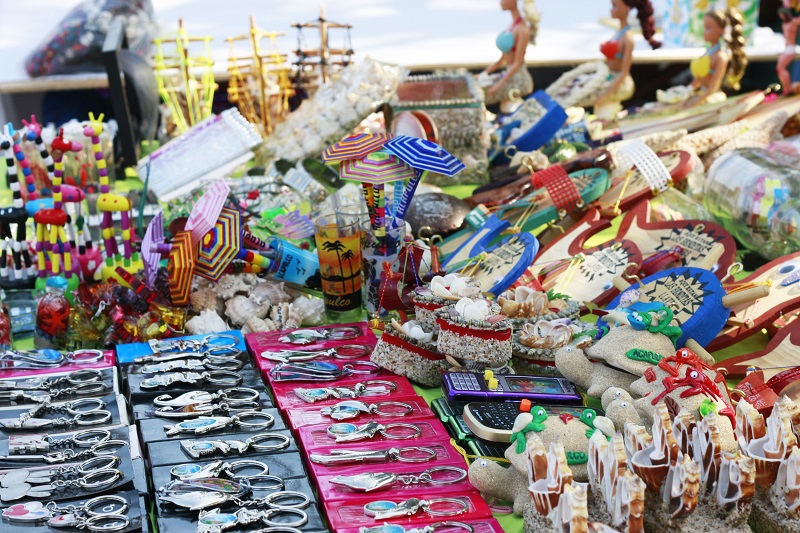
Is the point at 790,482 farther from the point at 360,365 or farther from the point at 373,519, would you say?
the point at 360,365

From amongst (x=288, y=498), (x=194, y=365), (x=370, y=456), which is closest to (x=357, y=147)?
(x=194, y=365)

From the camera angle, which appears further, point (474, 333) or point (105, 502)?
point (474, 333)

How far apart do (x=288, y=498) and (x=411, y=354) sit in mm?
470

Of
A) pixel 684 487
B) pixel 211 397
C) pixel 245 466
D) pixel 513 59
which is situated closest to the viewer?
pixel 684 487

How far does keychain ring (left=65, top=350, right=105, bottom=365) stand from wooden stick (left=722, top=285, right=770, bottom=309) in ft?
3.99

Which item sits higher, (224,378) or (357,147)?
(357,147)

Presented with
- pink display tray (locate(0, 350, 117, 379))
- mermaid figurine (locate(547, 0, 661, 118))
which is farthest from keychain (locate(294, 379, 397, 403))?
mermaid figurine (locate(547, 0, 661, 118))

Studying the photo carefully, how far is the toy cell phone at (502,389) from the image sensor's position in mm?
1587

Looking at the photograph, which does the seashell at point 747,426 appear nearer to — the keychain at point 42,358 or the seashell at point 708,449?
the seashell at point 708,449

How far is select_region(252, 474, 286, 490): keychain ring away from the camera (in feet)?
4.44

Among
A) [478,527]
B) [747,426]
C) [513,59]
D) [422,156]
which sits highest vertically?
[513,59]

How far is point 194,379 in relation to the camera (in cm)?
171

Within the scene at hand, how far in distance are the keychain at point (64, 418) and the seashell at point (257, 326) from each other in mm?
410

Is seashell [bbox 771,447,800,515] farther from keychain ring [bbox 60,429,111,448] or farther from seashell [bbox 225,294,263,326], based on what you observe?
seashell [bbox 225,294,263,326]
